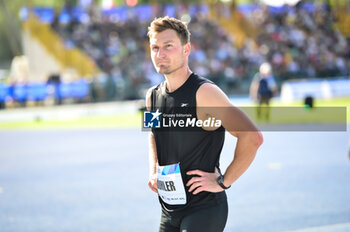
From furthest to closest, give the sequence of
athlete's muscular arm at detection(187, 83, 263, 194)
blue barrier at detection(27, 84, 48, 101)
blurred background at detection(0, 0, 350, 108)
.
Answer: blurred background at detection(0, 0, 350, 108)
blue barrier at detection(27, 84, 48, 101)
athlete's muscular arm at detection(187, 83, 263, 194)

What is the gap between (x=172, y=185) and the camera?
3.31 m

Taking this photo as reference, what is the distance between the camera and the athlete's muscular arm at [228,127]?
314cm

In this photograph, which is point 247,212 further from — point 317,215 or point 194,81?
point 194,81

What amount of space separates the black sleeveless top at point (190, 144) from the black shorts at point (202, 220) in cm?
4

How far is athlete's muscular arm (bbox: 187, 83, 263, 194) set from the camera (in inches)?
123

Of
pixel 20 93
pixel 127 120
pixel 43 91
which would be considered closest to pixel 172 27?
pixel 127 120

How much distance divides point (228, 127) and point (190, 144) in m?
0.25

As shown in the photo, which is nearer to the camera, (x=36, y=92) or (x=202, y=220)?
(x=202, y=220)

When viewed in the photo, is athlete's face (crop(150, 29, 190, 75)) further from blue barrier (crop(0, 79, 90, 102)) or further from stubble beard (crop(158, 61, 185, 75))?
blue barrier (crop(0, 79, 90, 102))

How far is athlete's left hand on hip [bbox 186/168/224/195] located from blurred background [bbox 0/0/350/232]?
144 inches

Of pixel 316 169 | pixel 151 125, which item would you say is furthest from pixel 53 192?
pixel 151 125

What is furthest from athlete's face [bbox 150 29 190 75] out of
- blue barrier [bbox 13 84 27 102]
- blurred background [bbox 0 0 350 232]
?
blue barrier [bbox 13 84 27 102]

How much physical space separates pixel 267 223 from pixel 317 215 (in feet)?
2.54

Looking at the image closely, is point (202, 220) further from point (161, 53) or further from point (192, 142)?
point (161, 53)
